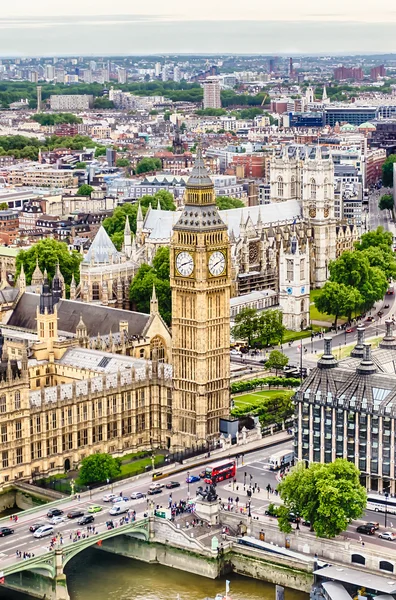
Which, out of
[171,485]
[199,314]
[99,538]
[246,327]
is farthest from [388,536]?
[246,327]

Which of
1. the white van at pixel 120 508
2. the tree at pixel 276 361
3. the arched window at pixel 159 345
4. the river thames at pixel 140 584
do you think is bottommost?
the river thames at pixel 140 584

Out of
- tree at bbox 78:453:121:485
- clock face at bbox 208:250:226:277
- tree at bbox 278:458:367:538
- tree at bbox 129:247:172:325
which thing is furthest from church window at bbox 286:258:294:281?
tree at bbox 278:458:367:538

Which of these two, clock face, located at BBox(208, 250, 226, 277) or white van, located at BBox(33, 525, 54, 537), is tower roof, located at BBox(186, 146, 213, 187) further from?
white van, located at BBox(33, 525, 54, 537)

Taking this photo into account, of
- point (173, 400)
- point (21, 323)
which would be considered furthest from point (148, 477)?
point (21, 323)

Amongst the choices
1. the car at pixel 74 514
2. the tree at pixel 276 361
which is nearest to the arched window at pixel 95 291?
the tree at pixel 276 361

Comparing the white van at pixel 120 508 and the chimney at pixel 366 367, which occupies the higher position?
the chimney at pixel 366 367

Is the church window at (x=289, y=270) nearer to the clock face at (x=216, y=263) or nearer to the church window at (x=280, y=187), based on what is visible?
the church window at (x=280, y=187)

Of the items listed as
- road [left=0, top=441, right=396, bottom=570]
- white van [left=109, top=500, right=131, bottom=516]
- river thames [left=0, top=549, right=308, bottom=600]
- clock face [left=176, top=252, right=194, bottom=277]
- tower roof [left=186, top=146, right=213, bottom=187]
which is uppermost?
tower roof [left=186, top=146, right=213, bottom=187]
